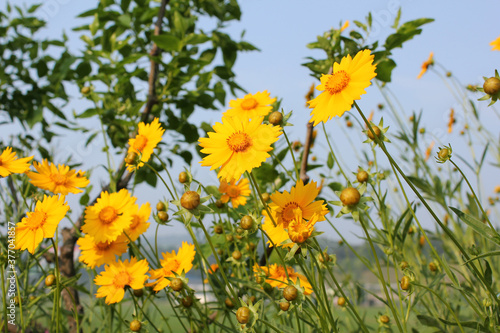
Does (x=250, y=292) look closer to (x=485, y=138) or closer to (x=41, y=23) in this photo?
(x=485, y=138)

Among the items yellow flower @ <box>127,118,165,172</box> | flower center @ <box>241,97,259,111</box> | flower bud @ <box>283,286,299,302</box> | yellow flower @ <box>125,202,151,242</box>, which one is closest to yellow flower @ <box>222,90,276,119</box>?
flower center @ <box>241,97,259,111</box>

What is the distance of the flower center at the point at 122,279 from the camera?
65 cm

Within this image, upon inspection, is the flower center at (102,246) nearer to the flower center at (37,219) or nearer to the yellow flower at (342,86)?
the flower center at (37,219)

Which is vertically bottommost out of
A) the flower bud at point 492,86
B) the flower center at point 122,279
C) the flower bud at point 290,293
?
the flower bud at point 290,293

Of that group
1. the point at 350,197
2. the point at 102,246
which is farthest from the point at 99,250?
the point at 350,197

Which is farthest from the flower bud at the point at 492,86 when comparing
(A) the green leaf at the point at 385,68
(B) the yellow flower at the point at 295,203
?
(A) the green leaf at the point at 385,68

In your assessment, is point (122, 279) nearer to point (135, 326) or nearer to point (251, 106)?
point (135, 326)

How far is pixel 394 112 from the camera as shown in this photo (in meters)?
1.20

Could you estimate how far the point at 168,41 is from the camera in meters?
1.03

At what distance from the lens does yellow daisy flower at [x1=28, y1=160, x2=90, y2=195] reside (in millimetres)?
714

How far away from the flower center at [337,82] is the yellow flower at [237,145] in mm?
84

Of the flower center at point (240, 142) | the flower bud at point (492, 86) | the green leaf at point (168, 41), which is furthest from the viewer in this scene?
the green leaf at point (168, 41)

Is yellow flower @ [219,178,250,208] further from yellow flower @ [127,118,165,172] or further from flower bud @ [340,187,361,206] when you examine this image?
flower bud @ [340,187,361,206]

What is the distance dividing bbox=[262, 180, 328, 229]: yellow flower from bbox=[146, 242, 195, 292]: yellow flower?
0.75ft
